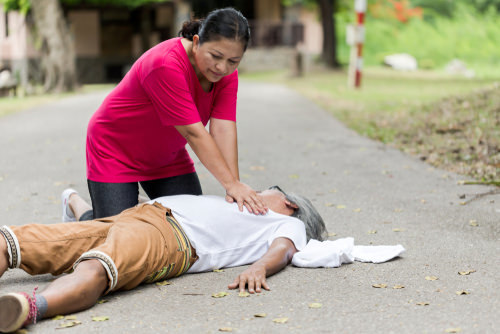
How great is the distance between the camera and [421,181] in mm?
7539

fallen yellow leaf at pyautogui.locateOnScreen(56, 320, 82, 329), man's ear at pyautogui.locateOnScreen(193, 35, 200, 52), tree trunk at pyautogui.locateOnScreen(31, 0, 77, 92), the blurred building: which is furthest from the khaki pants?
the blurred building

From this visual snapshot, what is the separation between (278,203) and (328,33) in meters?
29.0

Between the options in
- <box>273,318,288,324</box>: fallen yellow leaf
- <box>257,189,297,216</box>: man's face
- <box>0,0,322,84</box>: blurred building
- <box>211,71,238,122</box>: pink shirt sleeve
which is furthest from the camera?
<box>0,0,322,84</box>: blurred building

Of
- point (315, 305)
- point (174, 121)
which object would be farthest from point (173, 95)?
point (315, 305)

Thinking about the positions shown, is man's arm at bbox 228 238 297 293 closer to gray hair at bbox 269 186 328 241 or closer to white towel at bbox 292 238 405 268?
white towel at bbox 292 238 405 268

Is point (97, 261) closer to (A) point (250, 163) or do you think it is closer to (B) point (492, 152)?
(A) point (250, 163)

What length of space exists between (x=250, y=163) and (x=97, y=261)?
17.8 ft

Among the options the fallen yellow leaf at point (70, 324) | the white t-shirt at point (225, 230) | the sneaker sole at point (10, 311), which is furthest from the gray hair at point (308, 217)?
the sneaker sole at point (10, 311)

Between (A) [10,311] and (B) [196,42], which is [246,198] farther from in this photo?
(A) [10,311]

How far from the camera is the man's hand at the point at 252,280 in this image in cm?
384

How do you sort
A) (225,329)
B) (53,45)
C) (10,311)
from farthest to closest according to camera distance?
(53,45) → (225,329) → (10,311)

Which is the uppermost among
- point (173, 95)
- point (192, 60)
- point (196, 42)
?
point (196, 42)

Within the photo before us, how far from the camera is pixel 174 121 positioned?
4270 millimetres

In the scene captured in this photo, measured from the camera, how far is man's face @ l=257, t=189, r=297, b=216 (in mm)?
4438
